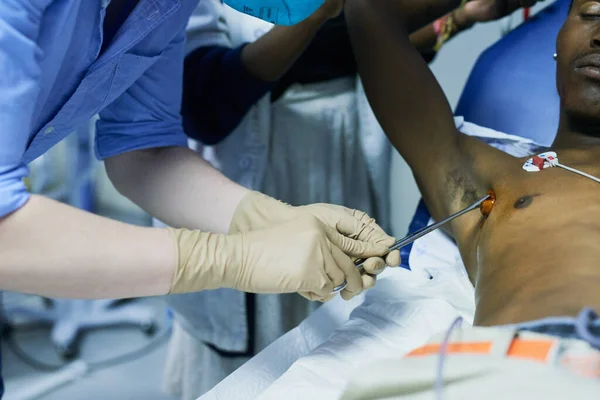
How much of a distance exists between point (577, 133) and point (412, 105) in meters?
0.36

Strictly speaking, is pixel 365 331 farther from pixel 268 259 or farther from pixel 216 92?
pixel 216 92

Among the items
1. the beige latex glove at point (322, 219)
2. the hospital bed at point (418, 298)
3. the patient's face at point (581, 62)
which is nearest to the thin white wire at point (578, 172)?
the patient's face at point (581, 62)

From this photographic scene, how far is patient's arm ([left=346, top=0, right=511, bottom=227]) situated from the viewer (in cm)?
142

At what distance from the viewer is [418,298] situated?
1.27 m

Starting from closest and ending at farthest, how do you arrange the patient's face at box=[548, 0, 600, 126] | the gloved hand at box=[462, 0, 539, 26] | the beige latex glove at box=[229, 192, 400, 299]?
the beige latex glove at box=[229, 192, 400, 299] → the patient's face at box=[548, 0, 600, 126] → the gloved hand at box=[462, 0, 539, 26]

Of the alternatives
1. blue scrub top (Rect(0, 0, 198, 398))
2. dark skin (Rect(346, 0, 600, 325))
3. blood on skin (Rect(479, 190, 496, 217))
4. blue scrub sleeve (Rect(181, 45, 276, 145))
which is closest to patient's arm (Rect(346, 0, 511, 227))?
dark skin (Rect(346, 0, 600, 325))

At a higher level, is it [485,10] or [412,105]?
[485,10]

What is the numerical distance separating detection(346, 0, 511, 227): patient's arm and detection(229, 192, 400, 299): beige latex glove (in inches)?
11.4

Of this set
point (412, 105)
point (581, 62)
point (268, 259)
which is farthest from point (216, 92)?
point (581, 62)

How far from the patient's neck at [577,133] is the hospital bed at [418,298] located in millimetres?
125

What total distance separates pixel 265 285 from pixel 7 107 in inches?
18.4

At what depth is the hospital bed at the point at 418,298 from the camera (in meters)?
1.09

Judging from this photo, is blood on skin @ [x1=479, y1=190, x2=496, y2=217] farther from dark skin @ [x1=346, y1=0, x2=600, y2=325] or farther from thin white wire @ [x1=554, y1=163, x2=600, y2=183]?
thin white wire @ [x1=554, y1=163, x2=600, y2=183]

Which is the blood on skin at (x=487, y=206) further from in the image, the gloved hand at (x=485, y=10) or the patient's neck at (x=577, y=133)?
the gloved hand at (x=485, y=10)
